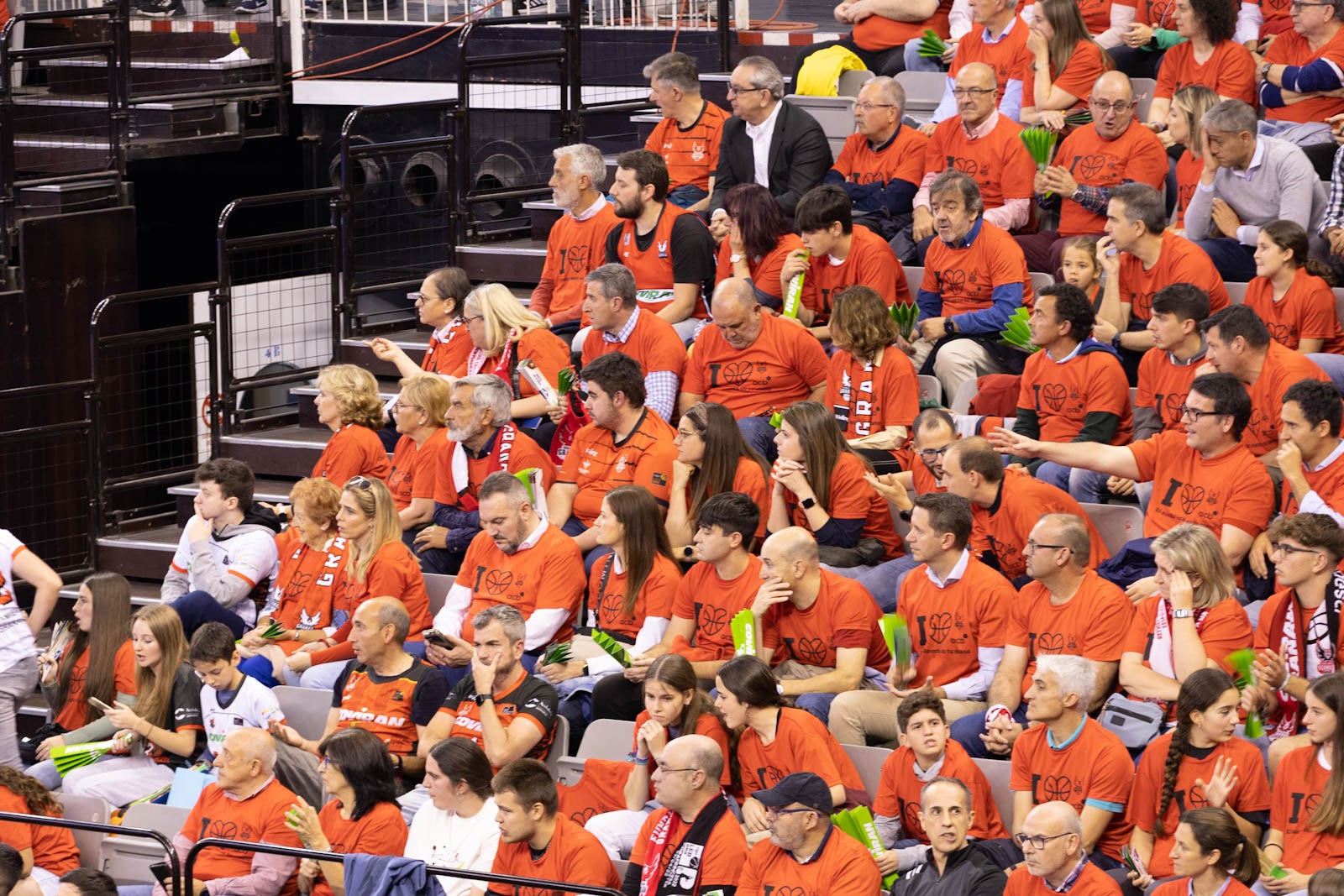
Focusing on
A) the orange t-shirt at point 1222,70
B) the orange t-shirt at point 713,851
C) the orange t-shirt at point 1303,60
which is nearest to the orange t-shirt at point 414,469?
the orange t-shirt at point 713,851

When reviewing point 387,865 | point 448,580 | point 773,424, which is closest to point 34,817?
point 387,865

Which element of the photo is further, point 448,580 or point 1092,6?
point 1092,6

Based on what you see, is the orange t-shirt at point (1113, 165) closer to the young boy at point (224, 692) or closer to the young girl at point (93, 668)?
the young boy at point (224, 692)

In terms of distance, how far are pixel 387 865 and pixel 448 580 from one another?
2.35m

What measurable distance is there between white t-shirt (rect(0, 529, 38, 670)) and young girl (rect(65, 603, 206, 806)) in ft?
2.43

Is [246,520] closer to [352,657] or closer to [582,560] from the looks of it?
[352,657]

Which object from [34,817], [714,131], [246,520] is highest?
[714,131]

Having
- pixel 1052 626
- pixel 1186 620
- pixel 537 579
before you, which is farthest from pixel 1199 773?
pixel 537 579

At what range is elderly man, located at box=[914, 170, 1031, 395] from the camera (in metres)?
8.77

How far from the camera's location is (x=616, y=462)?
27.4ft

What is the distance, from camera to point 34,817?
22.7 ft

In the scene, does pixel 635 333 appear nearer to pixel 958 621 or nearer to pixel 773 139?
pixel 773 139

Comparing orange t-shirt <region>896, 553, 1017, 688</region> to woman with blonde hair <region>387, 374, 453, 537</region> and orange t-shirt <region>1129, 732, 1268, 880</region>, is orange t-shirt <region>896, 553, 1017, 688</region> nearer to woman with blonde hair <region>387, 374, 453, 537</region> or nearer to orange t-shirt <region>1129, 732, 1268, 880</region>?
orange t-shirt <region>1129, 732, 1268, 880</region>

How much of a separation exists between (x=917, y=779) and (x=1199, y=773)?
92cm
